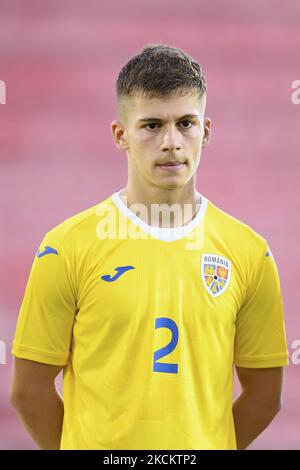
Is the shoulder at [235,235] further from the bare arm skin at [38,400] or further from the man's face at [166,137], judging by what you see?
the bare arm skin at [38,400]

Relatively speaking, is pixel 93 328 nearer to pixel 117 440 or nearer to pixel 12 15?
pixel 117 440

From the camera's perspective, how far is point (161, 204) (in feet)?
4.10

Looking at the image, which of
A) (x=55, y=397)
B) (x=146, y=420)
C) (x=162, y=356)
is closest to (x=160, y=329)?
(x=162, y=356)

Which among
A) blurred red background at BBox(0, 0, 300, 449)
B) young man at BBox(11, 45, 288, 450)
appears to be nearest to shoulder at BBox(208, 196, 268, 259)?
young man at BBox(11, 45, 288, 450)

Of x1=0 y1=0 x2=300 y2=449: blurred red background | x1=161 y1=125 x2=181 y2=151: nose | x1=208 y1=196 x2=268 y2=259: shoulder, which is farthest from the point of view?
x1=0 y1=0 x2=300 y2=449: blurred red background

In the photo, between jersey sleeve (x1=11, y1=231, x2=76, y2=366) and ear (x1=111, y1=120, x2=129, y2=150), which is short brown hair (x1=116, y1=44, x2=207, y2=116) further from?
jersey sleeve (x1=11, y1=231, x2=76, y2=366)

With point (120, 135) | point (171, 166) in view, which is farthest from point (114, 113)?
point (171, 166)

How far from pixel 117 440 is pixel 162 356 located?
0.16 meters

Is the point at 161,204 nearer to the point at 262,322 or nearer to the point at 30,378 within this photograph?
the point at 262,322

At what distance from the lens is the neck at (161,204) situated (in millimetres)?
1237

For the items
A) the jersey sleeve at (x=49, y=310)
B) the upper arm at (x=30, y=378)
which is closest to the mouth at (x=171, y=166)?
the jersey sleeve at (x=49, y=310)

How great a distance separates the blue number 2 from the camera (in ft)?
3.88

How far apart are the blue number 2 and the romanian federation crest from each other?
0.31 feet

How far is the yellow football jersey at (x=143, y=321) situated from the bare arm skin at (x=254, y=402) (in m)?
0.10
